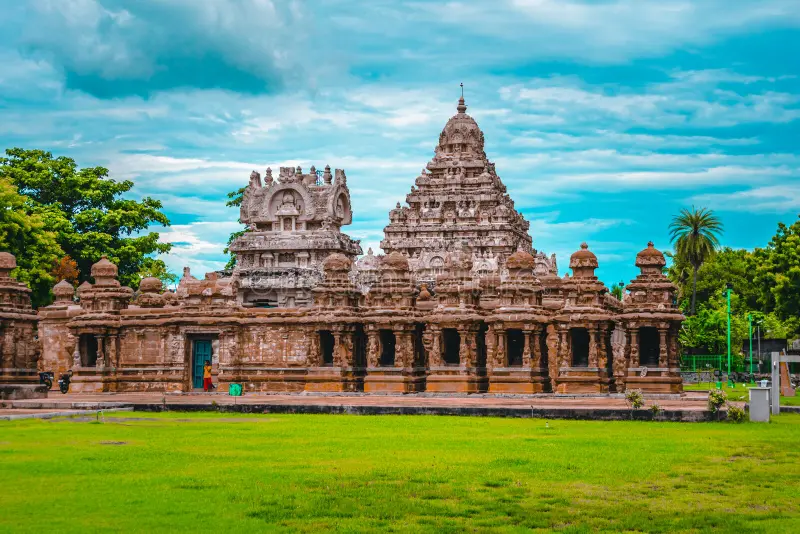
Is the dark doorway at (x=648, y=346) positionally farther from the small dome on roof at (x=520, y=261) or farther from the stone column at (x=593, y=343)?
the small dome on roof at (x=520, y=261)

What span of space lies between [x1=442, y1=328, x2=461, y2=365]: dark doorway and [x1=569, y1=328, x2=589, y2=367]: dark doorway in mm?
4502

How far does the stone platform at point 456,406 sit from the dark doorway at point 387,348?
4.86 meters

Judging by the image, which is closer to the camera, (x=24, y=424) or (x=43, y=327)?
(x=24, y=424)

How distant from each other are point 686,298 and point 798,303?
2845cm

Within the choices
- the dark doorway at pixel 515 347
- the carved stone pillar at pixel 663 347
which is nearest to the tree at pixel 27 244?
the dark doorway at pixel 515 347

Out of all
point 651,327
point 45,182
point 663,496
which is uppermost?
point 45,182

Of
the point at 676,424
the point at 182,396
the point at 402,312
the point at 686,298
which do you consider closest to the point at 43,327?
the point at 182,396

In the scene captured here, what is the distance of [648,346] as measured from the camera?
4197 centimetres

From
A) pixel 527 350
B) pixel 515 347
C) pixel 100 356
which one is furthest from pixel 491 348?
pixel 100 356

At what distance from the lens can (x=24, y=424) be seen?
28.5 meters

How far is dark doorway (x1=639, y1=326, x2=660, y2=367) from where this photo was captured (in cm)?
4162

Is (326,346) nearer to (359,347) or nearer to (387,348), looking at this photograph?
(359,347)

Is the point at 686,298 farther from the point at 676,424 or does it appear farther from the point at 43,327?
the point at 676,424

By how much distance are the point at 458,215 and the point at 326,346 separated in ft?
105
